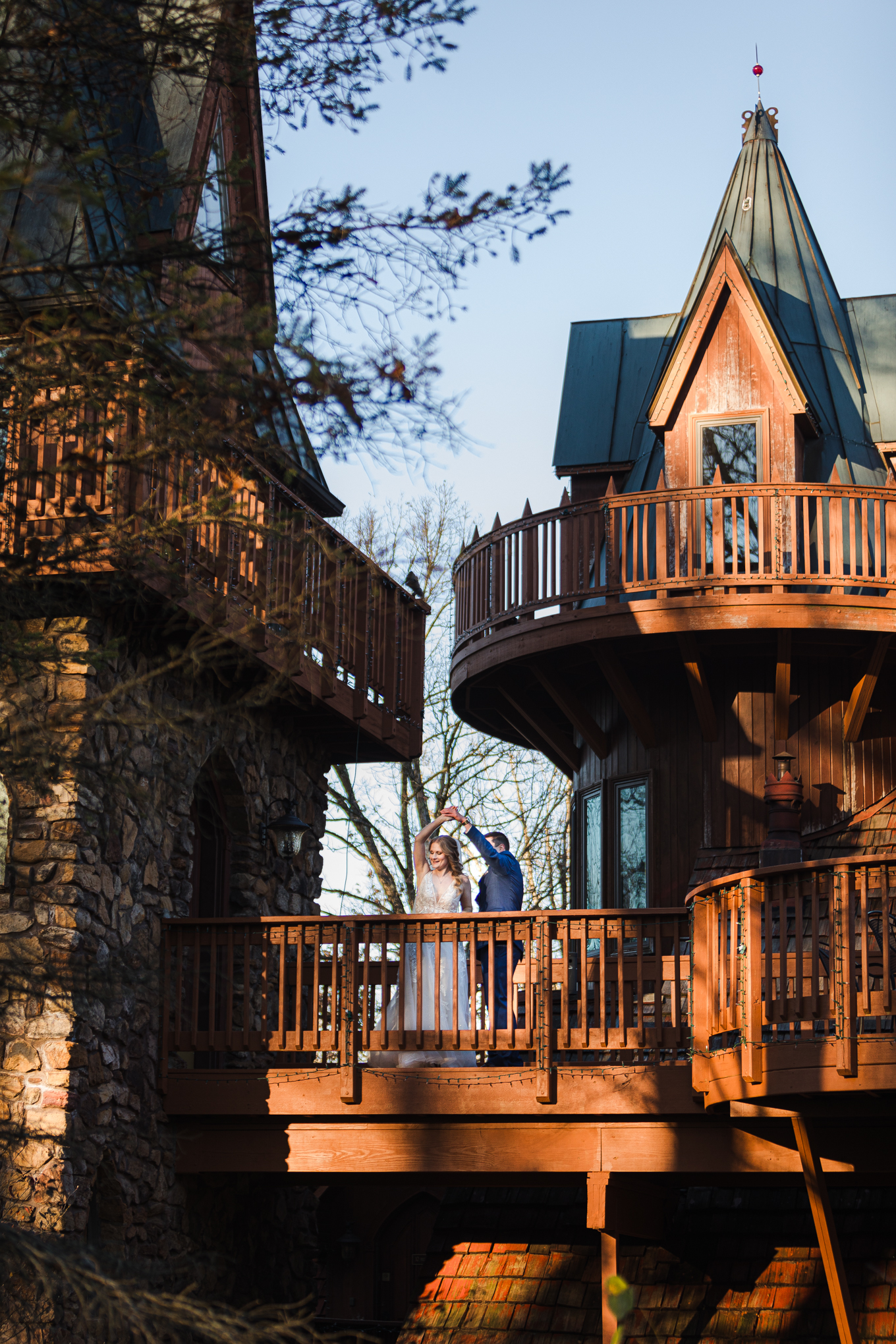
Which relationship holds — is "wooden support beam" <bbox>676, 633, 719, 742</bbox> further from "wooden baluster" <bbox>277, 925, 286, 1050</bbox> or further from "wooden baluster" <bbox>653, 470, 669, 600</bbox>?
"wooden baluster" <bbox>277, 925, 286, 1050</bbox>

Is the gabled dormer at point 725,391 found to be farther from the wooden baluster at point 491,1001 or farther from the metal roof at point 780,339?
the wooden baluster at point 491,1001

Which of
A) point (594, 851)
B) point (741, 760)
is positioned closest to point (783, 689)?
point (741, 760)

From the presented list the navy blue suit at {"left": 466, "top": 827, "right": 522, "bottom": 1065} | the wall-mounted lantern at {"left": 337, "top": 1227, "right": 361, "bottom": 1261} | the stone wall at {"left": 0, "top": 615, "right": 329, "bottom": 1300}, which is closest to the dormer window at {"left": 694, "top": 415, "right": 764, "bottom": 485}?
the navy blue suit at {"left": 466, "top": 827, "right": 522, "bottom": 1065}

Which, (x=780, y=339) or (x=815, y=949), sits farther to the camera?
(x=780, y=339)

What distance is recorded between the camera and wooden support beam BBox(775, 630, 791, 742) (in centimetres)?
1469

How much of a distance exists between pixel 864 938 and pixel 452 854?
3.82 metres

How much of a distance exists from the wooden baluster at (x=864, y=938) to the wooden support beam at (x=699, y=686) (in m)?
5.40

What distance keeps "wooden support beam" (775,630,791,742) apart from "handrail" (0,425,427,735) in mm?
3486

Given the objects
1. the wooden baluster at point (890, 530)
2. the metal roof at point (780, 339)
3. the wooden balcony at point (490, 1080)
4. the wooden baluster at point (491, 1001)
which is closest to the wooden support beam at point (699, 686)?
the wooden baluster at point (890, 530)

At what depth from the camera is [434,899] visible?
12352mm

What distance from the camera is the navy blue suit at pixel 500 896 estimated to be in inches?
481

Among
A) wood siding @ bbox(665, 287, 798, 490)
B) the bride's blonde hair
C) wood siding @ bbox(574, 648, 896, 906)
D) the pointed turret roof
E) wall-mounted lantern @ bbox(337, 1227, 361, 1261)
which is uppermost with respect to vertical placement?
the pointed turret roof

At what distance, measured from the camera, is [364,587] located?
15984 mm

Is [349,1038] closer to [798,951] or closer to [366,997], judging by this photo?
[366,997]
